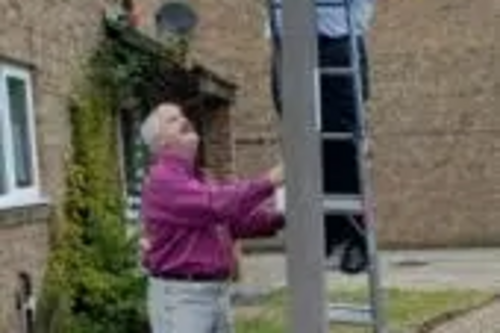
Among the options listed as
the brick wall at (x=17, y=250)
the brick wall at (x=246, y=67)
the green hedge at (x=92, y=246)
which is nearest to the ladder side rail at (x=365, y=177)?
the brick wall at (x=17, y=250)

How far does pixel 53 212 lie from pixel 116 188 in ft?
4.22

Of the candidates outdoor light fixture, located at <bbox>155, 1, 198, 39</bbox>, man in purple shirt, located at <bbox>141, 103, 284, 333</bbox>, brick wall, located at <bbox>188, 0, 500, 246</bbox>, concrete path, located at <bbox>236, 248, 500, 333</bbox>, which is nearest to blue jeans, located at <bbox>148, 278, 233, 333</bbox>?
man in purple shirt, located at <bbox>141, 103, 284, 333</bbox>

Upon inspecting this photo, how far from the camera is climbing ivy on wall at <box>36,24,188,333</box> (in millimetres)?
13383

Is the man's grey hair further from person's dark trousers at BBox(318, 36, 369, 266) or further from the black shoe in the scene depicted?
the black shoe

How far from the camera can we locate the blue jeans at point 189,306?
716 cm

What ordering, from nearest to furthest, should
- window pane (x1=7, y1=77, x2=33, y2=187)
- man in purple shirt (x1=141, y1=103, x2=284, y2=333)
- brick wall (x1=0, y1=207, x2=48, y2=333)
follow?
man in purple shirt (x1=141, y1=103, x2=284, y2=333)
brick wall (x1=0, y1=207, x2=48, y2=333)
window pane (x1=7, y1=77, x2=33, y2=187)

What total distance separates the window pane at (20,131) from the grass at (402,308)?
2245 mm

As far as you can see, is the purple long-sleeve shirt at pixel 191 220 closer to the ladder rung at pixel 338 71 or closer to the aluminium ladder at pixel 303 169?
the ladder rung at pixel 338 71

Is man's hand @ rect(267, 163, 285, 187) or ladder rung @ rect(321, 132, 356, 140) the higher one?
ladder rung @ rect(321, 132, 356, 140)

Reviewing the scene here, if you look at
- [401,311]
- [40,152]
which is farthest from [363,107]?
[401,311]

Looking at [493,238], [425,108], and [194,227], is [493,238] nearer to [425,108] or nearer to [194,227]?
[425,108]

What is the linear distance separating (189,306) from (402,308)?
938 centimetres

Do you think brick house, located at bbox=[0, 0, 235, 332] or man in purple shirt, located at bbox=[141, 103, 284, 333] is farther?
brick house, located at bbox=[0, 0, 235, 332]

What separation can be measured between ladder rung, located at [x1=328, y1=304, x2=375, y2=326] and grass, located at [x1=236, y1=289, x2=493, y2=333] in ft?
14.9
